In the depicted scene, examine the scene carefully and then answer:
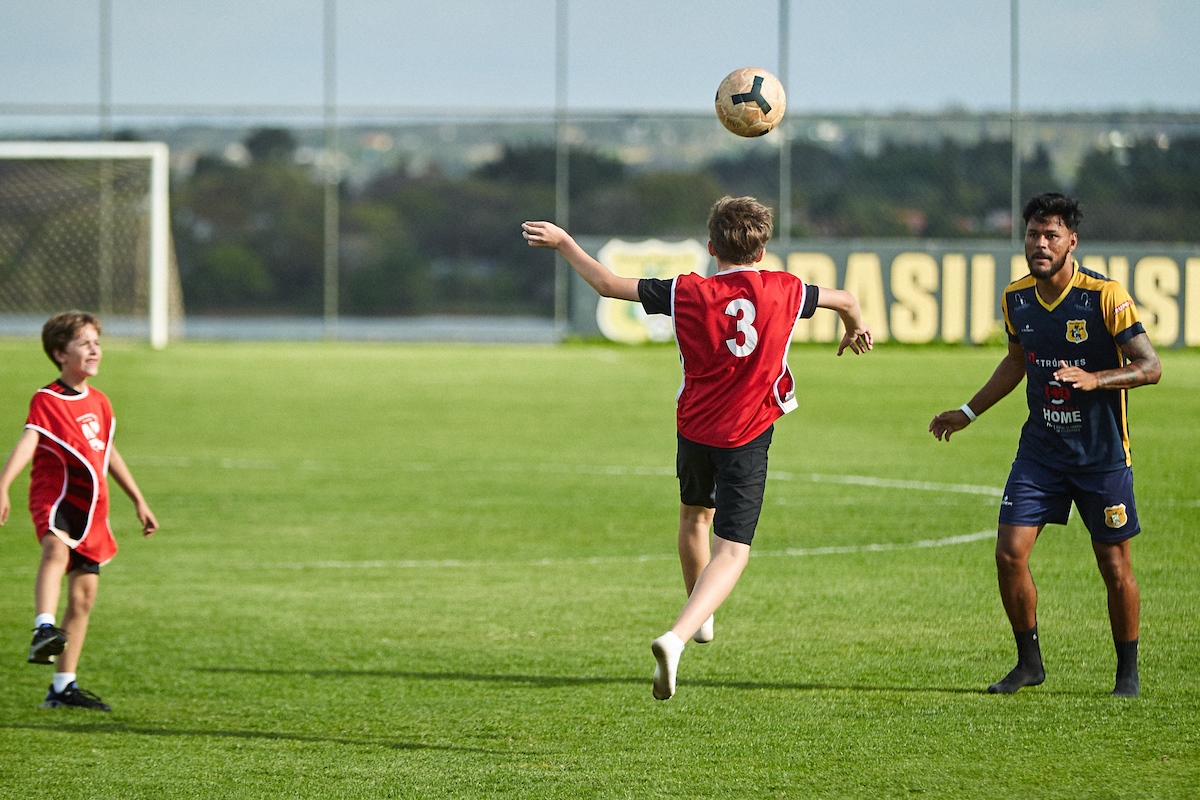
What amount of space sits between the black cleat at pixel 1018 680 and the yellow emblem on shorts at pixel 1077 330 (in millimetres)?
1407

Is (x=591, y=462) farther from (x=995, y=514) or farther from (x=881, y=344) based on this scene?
(x=881, y=344)

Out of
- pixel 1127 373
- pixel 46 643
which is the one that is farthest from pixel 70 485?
pixel 1127 373

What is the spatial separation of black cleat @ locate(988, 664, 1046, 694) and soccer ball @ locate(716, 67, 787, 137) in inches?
107

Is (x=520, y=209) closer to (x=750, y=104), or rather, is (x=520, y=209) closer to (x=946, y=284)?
(x=946, y=284)

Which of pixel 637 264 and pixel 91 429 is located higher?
pixel 637 264

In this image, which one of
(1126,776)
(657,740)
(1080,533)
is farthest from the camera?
(1080,533)

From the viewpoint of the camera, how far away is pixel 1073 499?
657 cm

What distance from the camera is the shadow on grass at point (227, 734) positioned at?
590cm

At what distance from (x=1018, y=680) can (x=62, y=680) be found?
160 inches

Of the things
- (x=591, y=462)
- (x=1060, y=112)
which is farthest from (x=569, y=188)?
(x=591, y=462)

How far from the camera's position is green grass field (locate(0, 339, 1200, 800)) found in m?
5.57

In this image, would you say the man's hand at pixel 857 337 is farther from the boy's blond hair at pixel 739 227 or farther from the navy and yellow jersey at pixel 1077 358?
the navy and yellow jersey at pixel 1077 358

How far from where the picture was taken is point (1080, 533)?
35.0 ft

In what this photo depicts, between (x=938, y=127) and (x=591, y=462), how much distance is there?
21.0 meters
